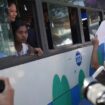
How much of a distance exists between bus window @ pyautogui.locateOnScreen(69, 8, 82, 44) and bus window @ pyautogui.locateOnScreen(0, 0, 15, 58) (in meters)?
2.23

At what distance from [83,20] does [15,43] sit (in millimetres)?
2781

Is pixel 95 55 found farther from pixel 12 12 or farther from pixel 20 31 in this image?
pixel 12 12

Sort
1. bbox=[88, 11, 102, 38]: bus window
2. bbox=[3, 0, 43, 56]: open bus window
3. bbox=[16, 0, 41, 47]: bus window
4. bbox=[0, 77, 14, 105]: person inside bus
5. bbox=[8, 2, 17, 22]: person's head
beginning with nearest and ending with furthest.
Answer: bbox=[0, 77, 14, 105]: person inside bus, bbox=[8, 2, 17, 22]: person's head, bbox=[3, 0, 43, 56]: open bus window, bbox=[16, 0, 41, 47]: bus window, bbox=[88, 11, 102, 38]: bus window

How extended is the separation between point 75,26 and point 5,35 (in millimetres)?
2498

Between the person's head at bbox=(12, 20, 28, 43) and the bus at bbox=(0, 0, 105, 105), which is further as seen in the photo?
the person's head at bbox=(12, 20, 28, 43)

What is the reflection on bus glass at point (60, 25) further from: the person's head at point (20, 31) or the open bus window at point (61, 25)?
the person's head at point (20, 31)

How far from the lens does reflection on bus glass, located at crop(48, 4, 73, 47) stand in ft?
14.6

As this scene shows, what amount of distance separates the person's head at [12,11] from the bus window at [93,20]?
308 cm

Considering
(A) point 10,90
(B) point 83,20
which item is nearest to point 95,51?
(B) point 83,20

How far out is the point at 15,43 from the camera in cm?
343

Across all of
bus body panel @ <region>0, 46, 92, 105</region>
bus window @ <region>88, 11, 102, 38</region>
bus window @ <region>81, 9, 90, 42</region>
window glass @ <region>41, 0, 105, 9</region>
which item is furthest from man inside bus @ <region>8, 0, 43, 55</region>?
bus window @ <region>88, 11, 102, 38</region>

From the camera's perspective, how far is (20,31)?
141 inches

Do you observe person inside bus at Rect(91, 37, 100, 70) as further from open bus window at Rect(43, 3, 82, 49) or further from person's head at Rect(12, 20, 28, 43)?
person's head at Rect(12, 20, 28, 43)

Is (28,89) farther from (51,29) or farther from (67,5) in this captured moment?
(67,5)
